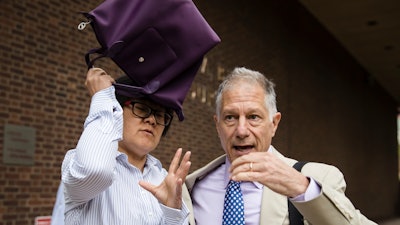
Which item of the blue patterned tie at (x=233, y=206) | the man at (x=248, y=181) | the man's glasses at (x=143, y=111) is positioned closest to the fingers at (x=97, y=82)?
the man's glasses at (x=143, y=111)

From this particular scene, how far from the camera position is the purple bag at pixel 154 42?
190 centimetres

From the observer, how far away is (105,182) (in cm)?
172

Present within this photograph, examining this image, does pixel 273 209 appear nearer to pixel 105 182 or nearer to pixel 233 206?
pixel 233 206

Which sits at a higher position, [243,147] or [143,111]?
[143,111]

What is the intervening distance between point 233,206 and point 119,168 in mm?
559

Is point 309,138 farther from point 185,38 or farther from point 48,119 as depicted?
point 185,38

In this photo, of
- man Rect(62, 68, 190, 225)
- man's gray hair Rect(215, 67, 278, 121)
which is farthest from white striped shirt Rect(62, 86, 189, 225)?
man's gray hair Rect(215, 67, 278, 121)

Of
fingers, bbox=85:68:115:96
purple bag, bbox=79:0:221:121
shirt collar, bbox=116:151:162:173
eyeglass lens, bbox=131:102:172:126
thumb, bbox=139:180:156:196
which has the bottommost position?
thumb, bbox=139:180:156:196

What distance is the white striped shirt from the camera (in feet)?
5.56

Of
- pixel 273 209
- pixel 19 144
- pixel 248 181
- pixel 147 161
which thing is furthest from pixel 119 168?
pixel 19 144

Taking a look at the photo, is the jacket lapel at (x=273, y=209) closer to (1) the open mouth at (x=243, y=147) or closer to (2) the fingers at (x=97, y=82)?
(1) the open mouth at (x=243, y=147)

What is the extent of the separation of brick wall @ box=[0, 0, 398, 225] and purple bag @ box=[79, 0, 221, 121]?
324cm

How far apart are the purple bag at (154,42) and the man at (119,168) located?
0.30ft

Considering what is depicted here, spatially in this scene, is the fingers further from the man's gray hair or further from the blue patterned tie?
the blue patterned tie
